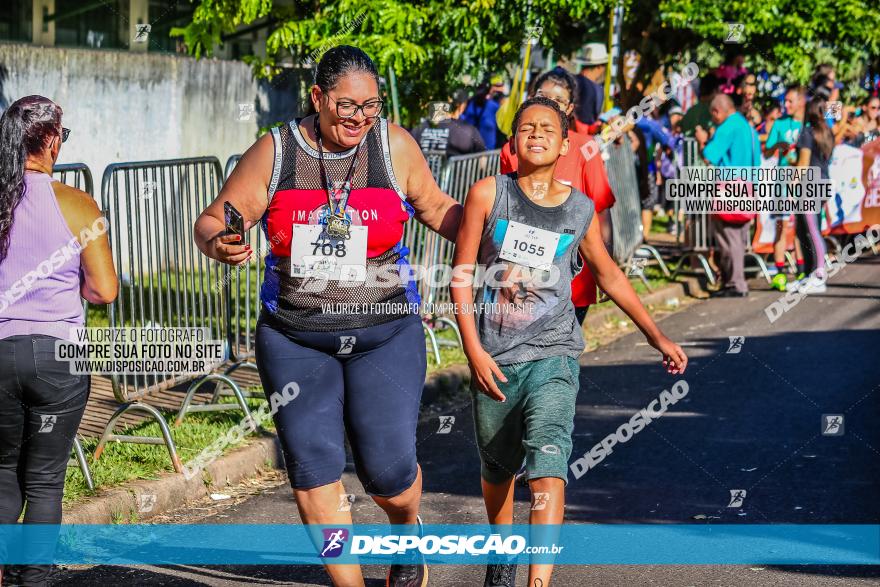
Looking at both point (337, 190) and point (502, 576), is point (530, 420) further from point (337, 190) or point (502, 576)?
point (337, 190)

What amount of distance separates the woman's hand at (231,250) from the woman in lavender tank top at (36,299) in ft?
1.91

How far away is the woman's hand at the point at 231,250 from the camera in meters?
4.22

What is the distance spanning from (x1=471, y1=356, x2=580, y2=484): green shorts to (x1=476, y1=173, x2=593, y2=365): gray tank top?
65 millimetres

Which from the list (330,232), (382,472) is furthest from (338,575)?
(330,232)

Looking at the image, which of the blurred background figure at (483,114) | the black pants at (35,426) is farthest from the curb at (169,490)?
the blurred background figure at (483,114)

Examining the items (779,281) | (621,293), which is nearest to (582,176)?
(621,293)

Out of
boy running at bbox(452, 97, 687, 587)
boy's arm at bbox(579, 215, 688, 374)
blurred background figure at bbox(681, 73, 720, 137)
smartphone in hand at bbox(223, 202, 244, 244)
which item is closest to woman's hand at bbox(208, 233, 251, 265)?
smartphone in hand at bbox(223, 202, 244, 244)

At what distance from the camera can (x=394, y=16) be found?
35.0ft

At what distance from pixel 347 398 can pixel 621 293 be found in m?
1.16

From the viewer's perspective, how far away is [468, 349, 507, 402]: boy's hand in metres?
4.74

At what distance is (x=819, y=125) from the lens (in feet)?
43.2

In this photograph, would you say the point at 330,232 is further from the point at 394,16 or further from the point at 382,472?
the point at 394,16

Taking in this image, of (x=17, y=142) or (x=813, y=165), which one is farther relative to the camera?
(x=813, y=165)

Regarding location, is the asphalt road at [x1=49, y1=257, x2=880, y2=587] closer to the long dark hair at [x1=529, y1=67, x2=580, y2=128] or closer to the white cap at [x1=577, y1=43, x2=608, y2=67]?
the long dark hair at [x1=529, y1=67, x2=580, y2=128]
